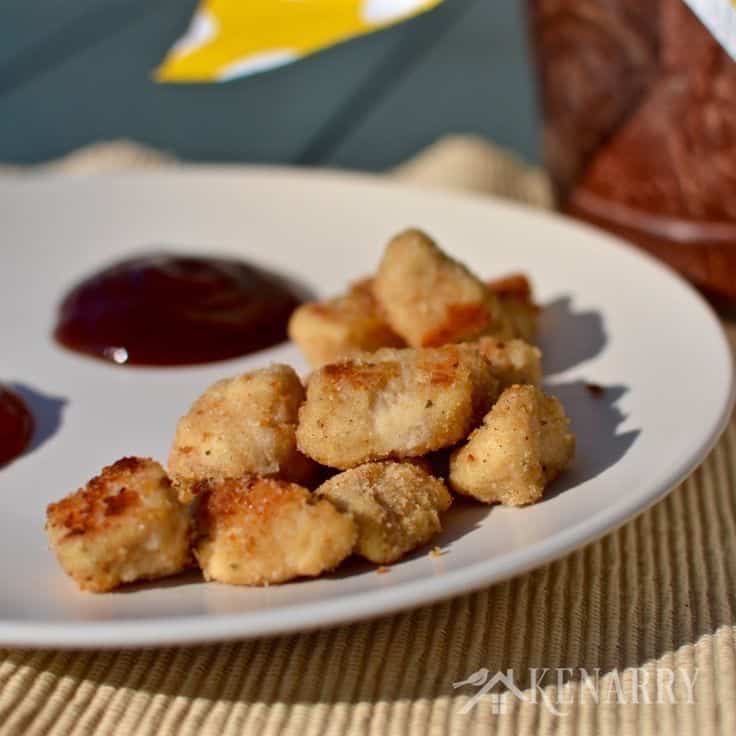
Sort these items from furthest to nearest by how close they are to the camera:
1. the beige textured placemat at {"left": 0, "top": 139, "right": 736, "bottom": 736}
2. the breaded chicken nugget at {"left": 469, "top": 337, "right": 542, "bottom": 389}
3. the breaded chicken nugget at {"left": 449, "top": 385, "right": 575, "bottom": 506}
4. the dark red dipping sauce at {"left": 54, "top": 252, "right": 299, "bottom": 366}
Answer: the dark red dipping sauce at {"left": 54, "top": 252, "right": 299, "bottom": 366}, the breaded chicken nugget at {"left": 469, "top": 337, "right": 542, "bottom": 389}, the breaded chicken nugget at {"left": 449, "top": 385, "right": 575, "bottom": 506}, the beige textured placemat at {"left": 0, "top": 139, "right": 736, "bottom": 736}

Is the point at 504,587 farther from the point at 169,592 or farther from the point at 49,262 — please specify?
the point at 49,262

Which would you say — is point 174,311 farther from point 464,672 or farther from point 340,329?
point 464,672

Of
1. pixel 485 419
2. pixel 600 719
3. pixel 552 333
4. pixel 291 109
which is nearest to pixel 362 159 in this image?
pixel 291 109

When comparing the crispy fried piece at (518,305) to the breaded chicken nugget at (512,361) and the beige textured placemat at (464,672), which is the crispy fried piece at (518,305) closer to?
the breaded chicken nugget at (512,361)

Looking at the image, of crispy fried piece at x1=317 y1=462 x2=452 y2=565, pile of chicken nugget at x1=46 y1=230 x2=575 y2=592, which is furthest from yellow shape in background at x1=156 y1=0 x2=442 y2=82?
crispy fried piece at x1=317 y1=462 x2=452 y2=565

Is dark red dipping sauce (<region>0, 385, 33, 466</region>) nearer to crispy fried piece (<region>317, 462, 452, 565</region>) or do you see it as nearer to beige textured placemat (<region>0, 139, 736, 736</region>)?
beige textured placemat (<region>0, 139, 736, 736</region>)

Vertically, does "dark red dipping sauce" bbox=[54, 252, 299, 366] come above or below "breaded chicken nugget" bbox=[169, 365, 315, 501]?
below

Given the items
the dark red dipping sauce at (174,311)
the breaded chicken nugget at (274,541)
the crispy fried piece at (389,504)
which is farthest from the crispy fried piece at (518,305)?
the breaded chicken nugget at (274,541)
